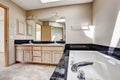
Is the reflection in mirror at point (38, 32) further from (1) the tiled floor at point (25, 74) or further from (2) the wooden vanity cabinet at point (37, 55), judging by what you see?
(1) the tiled floor at point (25, 74)

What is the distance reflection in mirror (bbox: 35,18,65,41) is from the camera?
3.91 meters

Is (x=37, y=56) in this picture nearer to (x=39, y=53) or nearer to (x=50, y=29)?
(x=39, y=53)

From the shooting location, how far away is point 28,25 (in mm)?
4473

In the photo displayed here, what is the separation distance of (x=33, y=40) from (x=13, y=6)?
1529mm

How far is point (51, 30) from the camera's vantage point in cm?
400

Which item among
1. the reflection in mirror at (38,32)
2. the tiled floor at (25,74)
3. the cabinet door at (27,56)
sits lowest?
the tiled floor at (25,74)

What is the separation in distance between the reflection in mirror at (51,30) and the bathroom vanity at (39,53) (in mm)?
555

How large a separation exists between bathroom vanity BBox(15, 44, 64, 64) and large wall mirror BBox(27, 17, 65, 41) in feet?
1.82

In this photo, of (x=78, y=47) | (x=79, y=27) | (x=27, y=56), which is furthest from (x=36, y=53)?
(x=79, y=27)

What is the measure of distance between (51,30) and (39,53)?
101cm

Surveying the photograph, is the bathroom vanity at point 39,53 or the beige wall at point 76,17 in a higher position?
the beige wall at point 76,17

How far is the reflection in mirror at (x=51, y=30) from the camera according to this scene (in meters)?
3.91

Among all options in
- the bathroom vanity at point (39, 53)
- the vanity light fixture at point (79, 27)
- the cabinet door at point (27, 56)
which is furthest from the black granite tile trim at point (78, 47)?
the cabinet door at point (27, 56)

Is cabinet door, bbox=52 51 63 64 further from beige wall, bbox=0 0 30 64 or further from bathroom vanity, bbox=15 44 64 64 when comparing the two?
beige wall, bbox=0 0 30 64
